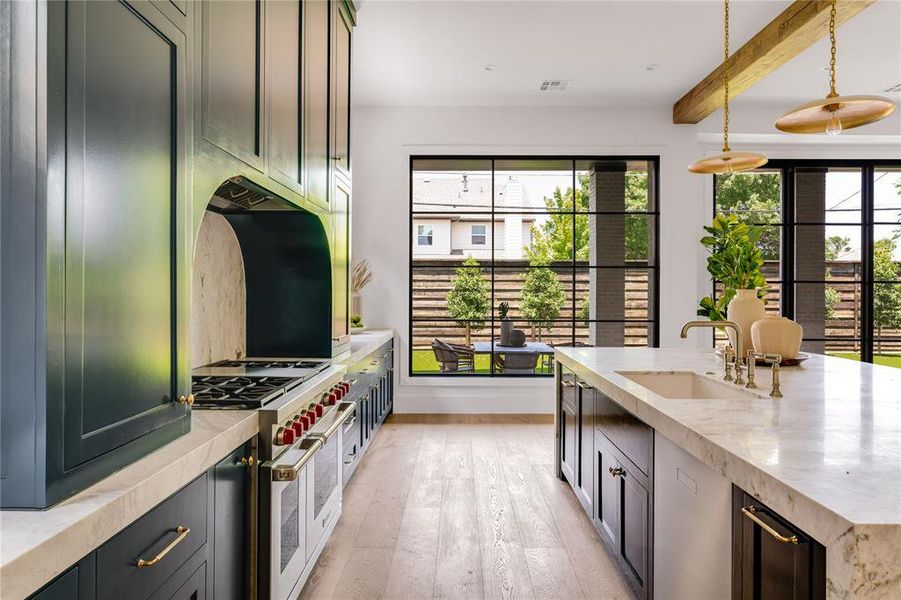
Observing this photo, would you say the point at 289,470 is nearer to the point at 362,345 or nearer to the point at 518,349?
the point at 362,345

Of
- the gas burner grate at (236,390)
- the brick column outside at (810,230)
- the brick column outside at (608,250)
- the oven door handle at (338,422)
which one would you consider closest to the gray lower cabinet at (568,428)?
the oven door handle at (338,422)

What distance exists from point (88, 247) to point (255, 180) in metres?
0.97

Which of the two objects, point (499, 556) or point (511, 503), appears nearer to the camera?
point (499, 556)

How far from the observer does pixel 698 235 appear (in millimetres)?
5500

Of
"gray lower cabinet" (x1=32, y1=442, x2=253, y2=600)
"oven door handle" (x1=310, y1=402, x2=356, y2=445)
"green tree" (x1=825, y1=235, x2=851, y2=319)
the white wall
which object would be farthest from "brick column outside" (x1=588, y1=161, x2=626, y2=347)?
"gray lower cabinet" (x1=32, y1=442, x2=253, y2=600)

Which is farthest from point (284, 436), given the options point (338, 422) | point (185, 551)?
point (338, 422)

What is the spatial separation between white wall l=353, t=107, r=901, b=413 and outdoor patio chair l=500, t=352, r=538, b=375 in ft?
1.15

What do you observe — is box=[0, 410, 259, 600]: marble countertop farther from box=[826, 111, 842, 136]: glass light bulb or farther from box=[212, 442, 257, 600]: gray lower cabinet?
box=[826, 111, 842, 136]: glass light bulb

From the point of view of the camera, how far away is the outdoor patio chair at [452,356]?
6191mm

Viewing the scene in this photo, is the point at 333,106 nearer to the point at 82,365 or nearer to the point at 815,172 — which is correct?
the point at 82,365

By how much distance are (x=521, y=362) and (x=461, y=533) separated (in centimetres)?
325

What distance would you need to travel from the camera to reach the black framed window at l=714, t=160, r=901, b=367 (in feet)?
19.2

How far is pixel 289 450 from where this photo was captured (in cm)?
178

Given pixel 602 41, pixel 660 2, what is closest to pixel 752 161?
pixel 660 2
